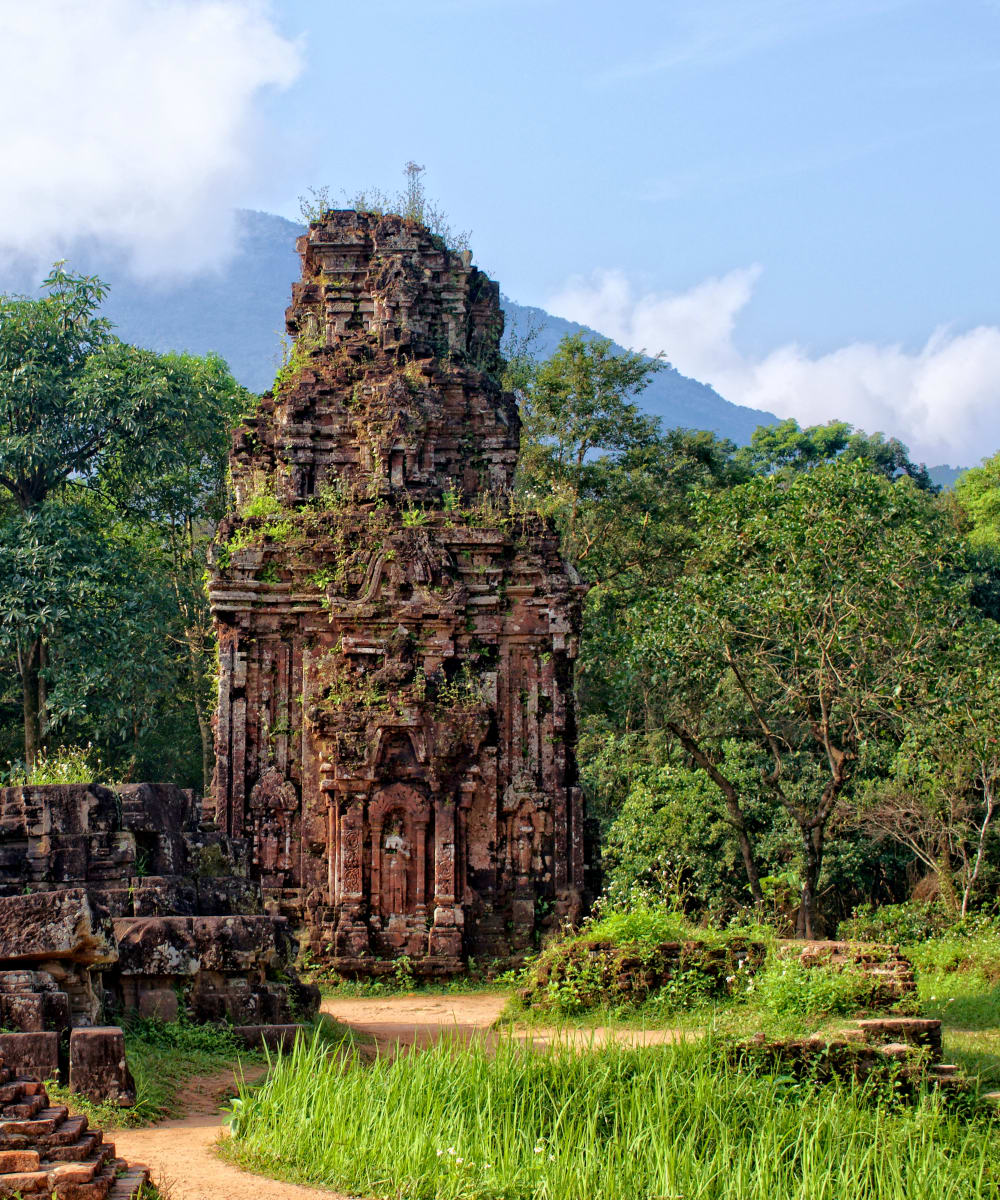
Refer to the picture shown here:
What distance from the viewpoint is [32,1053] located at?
7.46 m

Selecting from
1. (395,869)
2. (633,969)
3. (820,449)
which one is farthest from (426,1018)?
(820,449)

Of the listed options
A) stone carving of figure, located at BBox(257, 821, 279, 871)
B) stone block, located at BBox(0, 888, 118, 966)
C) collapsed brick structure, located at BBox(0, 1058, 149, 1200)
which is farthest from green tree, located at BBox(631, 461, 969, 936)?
collapsed brick structure, located at BBox(0, 1058, 149, 1200)

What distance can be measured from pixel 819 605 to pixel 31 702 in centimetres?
1620

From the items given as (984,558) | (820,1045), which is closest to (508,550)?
(820,1045)

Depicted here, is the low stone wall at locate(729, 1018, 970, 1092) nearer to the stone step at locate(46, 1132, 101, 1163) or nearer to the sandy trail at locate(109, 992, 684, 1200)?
the sandy trail at locate(109, 992, 684, 1200)

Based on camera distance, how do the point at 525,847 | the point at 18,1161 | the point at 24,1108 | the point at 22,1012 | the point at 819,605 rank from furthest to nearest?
the point at 819,605 → the point at 525,847 → the point at 22,1012 → the point at 24,1108 → the point at 18,1161

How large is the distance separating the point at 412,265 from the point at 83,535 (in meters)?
8.62

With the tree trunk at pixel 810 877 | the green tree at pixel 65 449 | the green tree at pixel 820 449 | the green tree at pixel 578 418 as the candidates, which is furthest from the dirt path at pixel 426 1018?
the green tree at pixel 820 449

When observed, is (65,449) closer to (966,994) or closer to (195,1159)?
(966,994)

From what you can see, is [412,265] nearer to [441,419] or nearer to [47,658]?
[441,419]

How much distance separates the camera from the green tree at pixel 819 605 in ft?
58.1

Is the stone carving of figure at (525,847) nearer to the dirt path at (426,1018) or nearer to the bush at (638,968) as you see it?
the dirt path at (426,1018)

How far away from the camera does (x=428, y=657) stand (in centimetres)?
1667

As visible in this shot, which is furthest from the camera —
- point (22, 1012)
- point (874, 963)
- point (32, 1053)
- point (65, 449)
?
point (65, 449)
